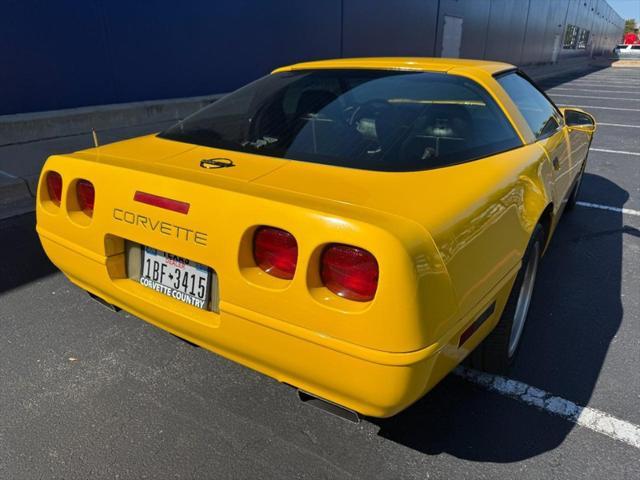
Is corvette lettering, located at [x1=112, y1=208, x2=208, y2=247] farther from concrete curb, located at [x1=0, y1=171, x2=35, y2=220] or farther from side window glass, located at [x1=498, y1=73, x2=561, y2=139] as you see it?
concrete curb, located at [x1=0, y1=171, x2=35, y2=220]

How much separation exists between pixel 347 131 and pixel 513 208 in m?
0.78

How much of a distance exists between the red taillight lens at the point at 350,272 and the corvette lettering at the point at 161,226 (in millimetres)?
447

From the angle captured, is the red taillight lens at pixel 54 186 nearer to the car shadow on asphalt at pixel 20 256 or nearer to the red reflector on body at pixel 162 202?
the red reflector on body at pixel 162 202

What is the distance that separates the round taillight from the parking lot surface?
80cm

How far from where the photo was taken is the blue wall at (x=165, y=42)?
613 centimetres

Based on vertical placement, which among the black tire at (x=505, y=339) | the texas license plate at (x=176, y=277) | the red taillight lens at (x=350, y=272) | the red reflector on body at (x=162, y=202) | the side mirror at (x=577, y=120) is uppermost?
the side mirror at (x=577, y=120)

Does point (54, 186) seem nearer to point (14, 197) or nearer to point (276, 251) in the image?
point (276, 251)

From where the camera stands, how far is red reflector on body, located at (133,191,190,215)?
1.66m

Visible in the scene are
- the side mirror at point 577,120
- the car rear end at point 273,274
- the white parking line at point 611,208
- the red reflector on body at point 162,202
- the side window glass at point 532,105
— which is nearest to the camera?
the car rear end at point 273,274

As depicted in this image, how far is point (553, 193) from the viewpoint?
2625 mm

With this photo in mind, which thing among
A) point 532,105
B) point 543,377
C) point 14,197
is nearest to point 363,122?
point 532,105

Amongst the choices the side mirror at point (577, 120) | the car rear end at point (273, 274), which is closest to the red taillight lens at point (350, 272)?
the car rear end at point (273, 274)

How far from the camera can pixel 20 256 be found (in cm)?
343

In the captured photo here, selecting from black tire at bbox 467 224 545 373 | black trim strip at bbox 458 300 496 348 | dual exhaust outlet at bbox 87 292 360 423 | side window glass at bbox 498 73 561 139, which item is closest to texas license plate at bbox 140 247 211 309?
dual exhaust outlet at bbox 87 292 360 423
